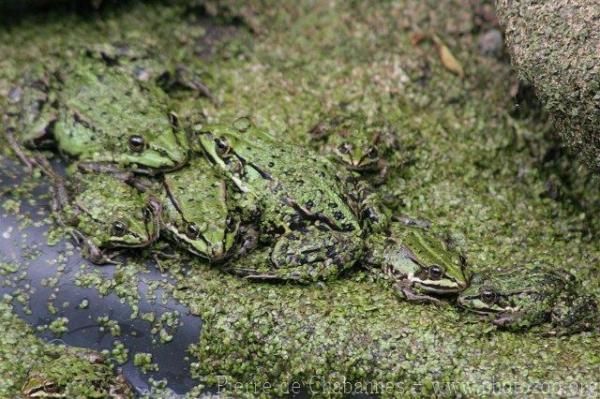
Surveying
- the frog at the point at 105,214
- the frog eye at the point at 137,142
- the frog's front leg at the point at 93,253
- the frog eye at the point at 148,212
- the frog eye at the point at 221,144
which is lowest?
the frog's front leg at the point at 93,253

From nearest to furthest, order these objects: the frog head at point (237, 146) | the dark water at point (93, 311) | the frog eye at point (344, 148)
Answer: the dark water at point (93, 311) → the frog head at point (237, 146) → the frog eye at point (344, 148)

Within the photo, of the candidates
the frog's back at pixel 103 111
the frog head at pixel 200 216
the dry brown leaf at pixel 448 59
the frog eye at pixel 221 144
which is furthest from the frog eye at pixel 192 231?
the dry brown leaf at pixel 448 59

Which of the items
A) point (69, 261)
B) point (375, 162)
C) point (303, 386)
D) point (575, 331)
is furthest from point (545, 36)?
point (69, 261)

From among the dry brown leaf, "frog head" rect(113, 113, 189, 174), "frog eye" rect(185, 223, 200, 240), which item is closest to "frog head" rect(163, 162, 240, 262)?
"frog eye" rect(185, 223, 200, 240)

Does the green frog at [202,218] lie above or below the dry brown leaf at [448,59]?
below

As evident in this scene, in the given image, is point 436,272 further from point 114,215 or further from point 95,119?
point 95,119

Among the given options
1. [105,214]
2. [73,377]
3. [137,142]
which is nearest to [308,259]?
[105,214]

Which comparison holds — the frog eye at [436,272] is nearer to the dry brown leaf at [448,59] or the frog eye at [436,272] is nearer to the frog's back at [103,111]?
the frog's back at [103,111]
